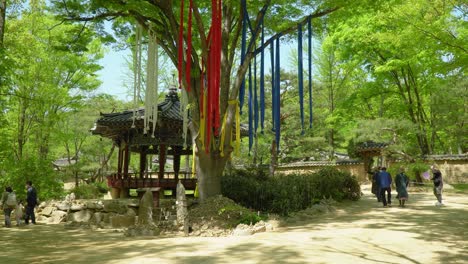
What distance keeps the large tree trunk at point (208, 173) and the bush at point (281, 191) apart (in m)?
1.27

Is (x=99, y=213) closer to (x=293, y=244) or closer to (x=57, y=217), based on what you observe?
(x=57, y=217)

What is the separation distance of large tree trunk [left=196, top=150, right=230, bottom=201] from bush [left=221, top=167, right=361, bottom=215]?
1268mm

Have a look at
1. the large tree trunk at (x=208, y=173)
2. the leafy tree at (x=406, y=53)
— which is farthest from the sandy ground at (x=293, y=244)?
the leafy tree at (x=406, y=53)

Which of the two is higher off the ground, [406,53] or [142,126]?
[406,53]

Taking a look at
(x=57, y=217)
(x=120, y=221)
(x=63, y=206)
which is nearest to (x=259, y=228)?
(x=120, y=221)

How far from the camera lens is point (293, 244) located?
7035 millimetres

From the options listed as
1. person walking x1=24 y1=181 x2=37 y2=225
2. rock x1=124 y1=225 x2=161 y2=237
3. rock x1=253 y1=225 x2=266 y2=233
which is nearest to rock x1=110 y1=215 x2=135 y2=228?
rock x1=124 y1=225 x2=161 y2=237

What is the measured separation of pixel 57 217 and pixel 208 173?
5.78 meters

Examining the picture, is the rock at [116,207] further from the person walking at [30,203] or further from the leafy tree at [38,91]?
the leafy tree at [38,91]

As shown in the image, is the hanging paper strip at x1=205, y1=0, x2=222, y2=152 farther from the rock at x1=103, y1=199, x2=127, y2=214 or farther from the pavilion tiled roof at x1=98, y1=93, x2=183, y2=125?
the rock at x1=103, y1=199, x2=127, y2=214

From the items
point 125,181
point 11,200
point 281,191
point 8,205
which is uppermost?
point 125,181

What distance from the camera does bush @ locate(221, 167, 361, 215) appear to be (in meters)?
11.5

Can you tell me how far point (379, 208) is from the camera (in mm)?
12414

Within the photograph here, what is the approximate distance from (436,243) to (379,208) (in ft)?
17.1
